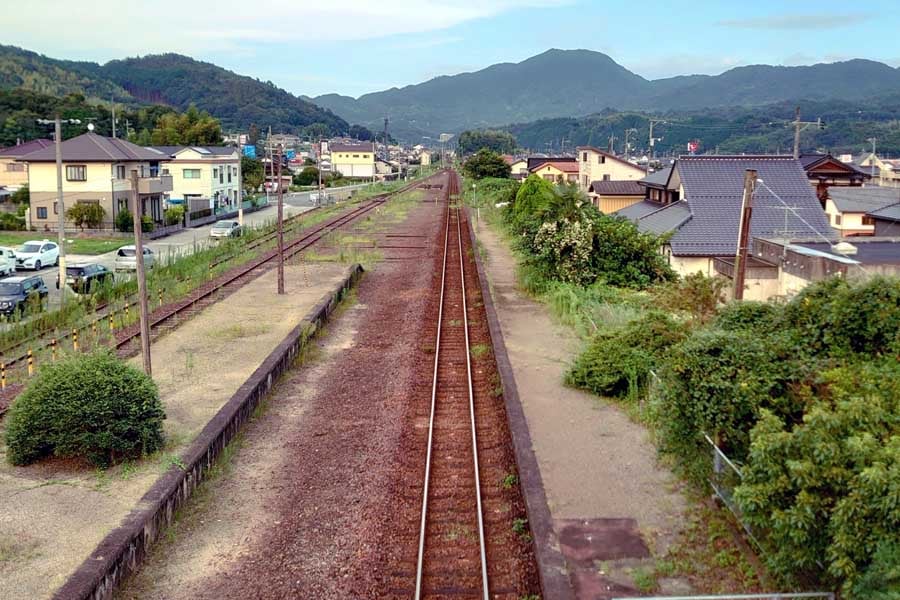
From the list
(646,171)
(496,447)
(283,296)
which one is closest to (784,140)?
(646,171)

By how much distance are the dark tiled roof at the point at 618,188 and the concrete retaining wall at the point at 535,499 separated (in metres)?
31.5

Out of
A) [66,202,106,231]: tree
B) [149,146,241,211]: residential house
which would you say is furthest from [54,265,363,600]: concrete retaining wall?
[149,146,241,211]: residential house

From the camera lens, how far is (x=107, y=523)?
8875 mm

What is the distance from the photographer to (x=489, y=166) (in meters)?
80.2

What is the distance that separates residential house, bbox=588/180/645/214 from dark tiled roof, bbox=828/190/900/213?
9307 millimetres

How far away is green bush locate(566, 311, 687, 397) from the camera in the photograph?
13.6 m

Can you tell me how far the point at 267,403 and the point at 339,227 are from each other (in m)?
31.3

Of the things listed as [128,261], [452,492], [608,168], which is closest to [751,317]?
[452,492]

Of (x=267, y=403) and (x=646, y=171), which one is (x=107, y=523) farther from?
(x=646, y=171)

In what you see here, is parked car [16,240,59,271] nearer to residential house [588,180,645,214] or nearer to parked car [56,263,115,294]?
parked car [56,263,115,294]

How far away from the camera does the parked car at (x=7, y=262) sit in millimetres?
26703

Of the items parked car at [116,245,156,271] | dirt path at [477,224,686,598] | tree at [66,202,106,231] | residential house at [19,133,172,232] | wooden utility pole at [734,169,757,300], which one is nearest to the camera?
Result: dirt path at [477,224,686,598]

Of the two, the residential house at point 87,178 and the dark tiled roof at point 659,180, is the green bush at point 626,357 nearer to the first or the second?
the dark tiled roof at point 659,180

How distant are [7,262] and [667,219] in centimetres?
2082
